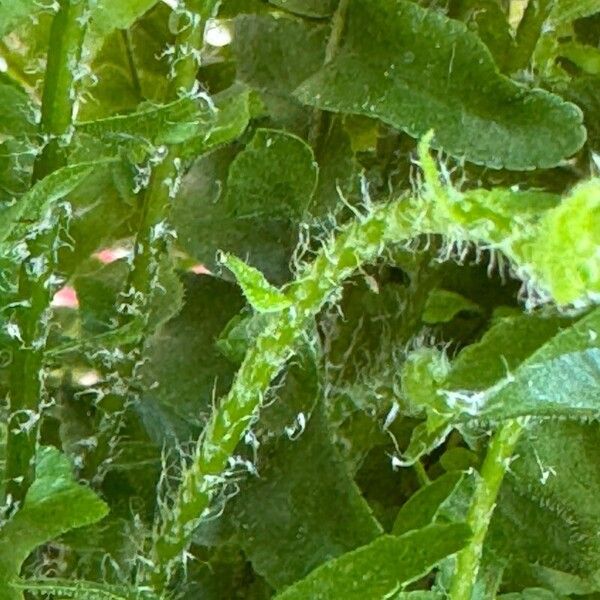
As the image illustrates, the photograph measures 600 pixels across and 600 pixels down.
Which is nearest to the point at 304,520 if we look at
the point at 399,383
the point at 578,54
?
the point at 399,383

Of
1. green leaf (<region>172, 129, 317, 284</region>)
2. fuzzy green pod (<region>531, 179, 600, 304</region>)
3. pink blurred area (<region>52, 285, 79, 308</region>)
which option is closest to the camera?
fuzzy green pod (<region>531, 179, 600, 304</region>)

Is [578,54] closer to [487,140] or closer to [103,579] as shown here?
[487,140]

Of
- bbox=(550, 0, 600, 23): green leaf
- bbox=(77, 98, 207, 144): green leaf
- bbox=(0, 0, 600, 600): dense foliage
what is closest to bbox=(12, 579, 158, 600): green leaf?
bbox=(0, 0, 600, 600): dense foliage

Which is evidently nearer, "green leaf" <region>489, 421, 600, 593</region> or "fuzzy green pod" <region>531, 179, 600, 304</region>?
"fuzzy green pod" <region>531, 179, 600, 304</region>

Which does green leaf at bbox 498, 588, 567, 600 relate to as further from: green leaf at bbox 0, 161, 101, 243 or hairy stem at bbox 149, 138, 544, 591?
green leaf at bbox 0, 161, 101, 243

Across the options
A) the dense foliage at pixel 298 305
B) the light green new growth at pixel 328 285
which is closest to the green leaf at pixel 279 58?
the dense foliage at pixel 298 305

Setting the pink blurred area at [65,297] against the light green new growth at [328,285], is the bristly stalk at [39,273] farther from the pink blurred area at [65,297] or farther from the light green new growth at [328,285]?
the pink blurred area at [65,297]

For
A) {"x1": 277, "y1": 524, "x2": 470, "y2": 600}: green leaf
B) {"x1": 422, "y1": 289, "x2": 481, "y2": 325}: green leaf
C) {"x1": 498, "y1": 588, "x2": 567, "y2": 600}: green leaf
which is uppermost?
{"x1": 277, "y1": 524, "x2": 470, "y2": 600}: green leaf

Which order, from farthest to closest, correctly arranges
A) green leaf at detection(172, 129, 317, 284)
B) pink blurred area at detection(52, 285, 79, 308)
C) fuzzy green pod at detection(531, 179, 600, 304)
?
pink blurred area at detection(52, 285, 79, 308)
green leaf at detection(172, 129, 317, 284)
fuzzy green pod at detection(531, 179, 600, 304)
